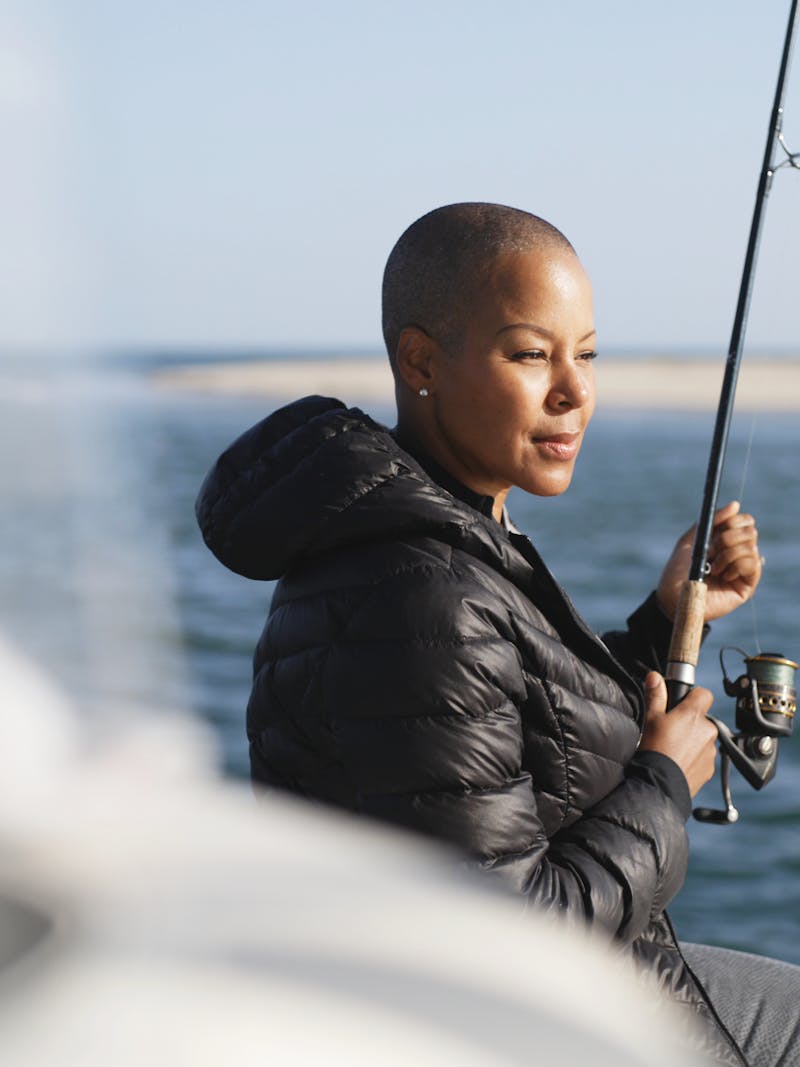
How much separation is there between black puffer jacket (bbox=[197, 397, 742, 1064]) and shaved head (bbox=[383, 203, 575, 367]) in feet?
0.49

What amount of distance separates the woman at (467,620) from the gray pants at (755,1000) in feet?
0.11

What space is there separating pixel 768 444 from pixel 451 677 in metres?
31.8

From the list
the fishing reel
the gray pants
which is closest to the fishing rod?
the fishing reel

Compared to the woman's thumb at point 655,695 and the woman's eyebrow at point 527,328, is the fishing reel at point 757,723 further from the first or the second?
the woman's eyebrow at point 527,328

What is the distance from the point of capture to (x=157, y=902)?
0.51 metres

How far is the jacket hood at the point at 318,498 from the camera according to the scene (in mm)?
1543

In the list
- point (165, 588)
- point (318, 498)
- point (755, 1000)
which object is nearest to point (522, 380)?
point (318, 498)

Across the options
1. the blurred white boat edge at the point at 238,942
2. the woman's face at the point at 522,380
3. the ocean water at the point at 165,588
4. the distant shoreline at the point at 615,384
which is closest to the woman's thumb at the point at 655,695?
the woman's face at the point at 522,380

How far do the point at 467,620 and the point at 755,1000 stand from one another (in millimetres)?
861

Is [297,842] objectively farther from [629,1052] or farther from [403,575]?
[403,575]

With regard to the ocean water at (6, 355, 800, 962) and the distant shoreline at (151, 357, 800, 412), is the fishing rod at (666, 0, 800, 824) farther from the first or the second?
the distant shoreline at (151, 357, 800, 412)

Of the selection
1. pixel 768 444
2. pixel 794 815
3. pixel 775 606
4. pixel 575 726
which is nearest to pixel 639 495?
pixel 775 606

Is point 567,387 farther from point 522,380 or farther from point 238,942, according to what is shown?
point 238,942

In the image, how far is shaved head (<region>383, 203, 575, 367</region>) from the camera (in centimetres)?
169
